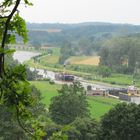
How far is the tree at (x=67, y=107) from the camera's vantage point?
28027 millimetres

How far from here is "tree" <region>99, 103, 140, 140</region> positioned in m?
20.0

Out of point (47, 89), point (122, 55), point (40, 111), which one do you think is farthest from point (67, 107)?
point (122, 55)

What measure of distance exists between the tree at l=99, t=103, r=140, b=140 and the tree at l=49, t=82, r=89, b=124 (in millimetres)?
7226

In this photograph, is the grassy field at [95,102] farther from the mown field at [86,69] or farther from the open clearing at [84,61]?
the open clearing at [84,61]

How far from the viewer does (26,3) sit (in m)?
2.97

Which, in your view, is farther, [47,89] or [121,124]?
[47,89]

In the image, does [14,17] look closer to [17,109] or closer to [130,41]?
[17,109]

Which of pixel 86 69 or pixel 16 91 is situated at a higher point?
pixel 16 91

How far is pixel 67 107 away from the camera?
28.3m

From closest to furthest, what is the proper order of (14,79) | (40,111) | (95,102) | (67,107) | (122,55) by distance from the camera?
(14,79), (40,111), (67,107), (95,102), (122,55)

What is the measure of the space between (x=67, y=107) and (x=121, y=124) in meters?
8.55

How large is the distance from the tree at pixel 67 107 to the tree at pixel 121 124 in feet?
23.7

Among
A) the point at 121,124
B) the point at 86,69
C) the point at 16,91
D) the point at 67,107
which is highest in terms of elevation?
the point at 16,91

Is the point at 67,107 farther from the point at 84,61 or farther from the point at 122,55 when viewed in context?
the point at 84,61
